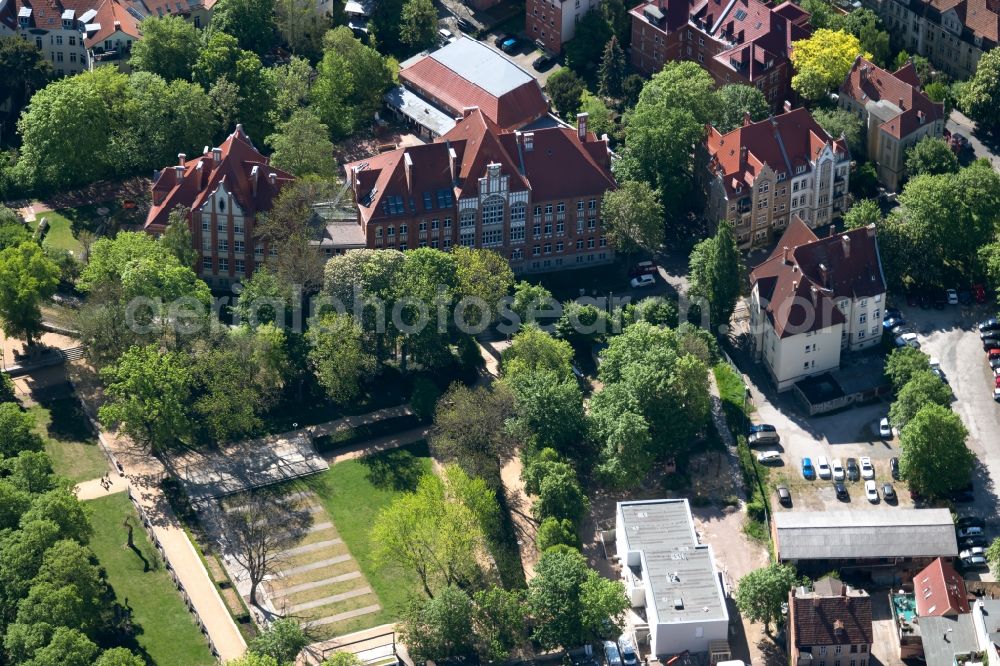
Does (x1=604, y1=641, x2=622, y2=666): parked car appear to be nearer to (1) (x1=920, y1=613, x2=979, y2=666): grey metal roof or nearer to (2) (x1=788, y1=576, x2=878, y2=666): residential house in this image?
(2) (x1=788, y1=576, x2=878, y2=666): residential house

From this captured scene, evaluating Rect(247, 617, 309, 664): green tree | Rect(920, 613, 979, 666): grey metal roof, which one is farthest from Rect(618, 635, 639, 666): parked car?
Rect(247, 617, 309, 664): green tree

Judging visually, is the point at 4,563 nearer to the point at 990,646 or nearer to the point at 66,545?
the point at 66,545

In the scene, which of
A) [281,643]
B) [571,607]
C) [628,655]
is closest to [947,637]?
[628,655]

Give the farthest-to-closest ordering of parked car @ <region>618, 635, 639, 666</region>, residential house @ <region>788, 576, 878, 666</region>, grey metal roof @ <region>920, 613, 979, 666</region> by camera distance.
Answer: parked car @ <region>618, 635, 639, 666</region> → residential house @ <region>788, 576, 878, 666</region> → grey metal roof @ <region>920, 613, 979, 666</region>

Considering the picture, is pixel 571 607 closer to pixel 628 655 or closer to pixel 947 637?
pixel 628 655

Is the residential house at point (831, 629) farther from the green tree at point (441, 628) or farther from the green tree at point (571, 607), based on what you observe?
the green tree at point (441, 628)

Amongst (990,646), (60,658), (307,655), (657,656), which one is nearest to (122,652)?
(60,658)
